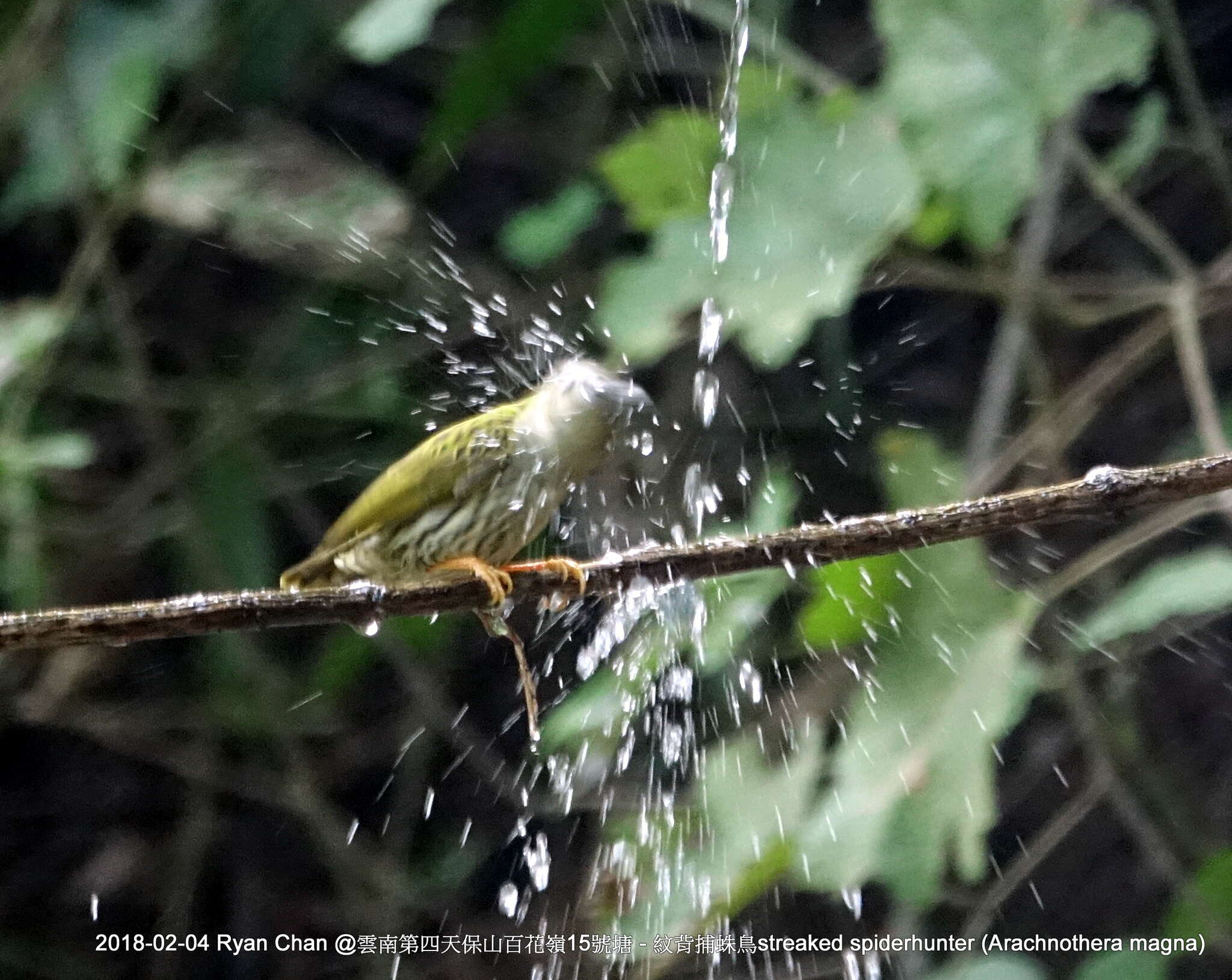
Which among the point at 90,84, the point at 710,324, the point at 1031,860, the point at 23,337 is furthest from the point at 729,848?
the point at 90,84

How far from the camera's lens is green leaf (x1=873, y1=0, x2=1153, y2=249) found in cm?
192

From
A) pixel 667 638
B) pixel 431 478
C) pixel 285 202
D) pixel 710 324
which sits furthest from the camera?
pixel 285 202

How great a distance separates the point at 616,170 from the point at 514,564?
2.18 feet

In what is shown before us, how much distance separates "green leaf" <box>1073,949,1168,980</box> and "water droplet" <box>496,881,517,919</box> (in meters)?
1.29

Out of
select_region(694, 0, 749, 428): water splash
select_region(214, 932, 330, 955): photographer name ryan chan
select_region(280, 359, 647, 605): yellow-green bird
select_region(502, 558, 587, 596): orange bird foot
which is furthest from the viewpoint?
select_region(214, 932, 330, 955): photographer name ryan chan

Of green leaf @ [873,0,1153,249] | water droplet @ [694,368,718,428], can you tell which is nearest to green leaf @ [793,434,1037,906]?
green leaf @ [873,0,1153,249]

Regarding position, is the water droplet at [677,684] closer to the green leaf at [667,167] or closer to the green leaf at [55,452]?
the green leaf at [667,167]

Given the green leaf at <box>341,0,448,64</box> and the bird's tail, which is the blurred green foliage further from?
the bird's tail

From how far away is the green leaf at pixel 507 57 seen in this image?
241 cm

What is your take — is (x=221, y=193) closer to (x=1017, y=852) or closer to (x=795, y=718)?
(x=795, y=718)

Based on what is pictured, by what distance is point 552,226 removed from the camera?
245 centimetres

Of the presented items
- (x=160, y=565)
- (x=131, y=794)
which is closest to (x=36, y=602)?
(x=160, y=565)

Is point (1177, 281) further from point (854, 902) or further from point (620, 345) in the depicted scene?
point (854, 902)

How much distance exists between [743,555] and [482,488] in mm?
596
